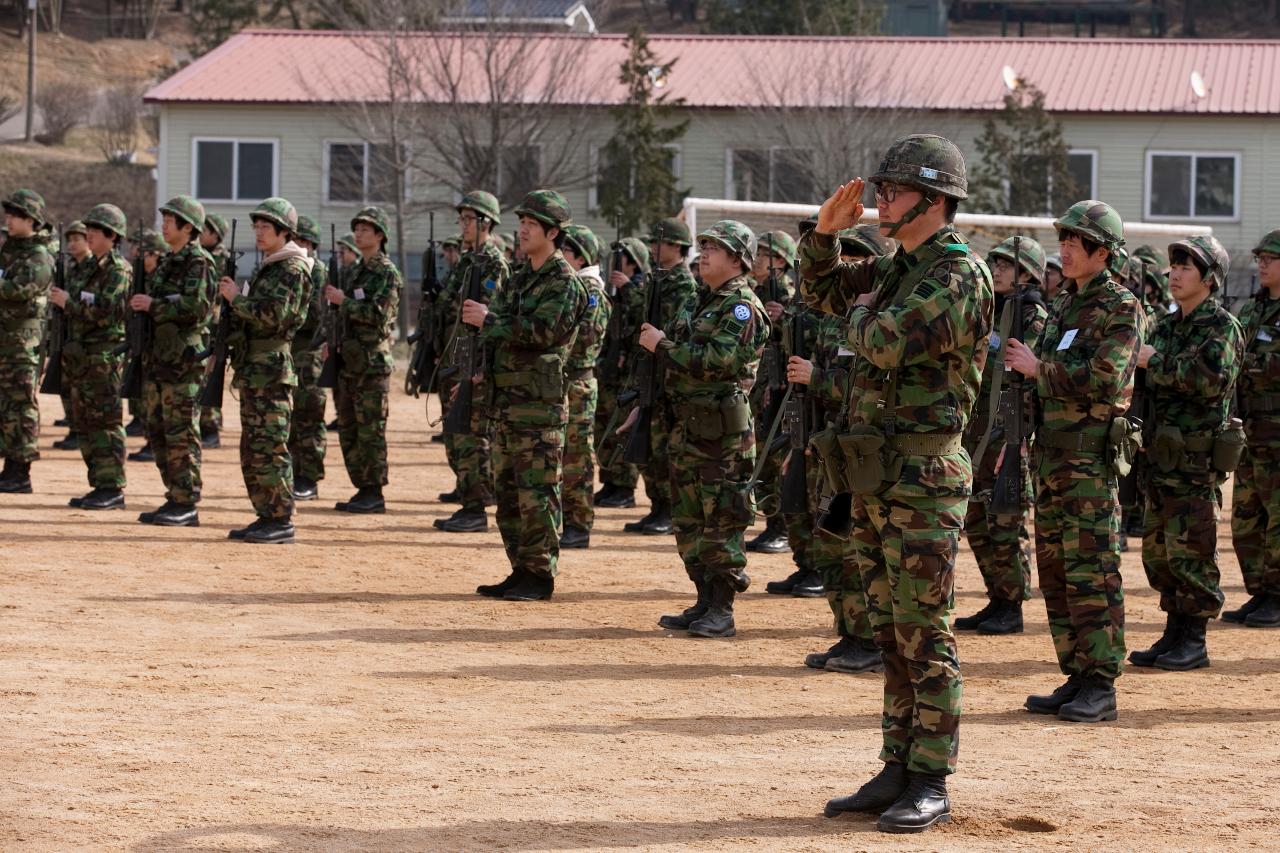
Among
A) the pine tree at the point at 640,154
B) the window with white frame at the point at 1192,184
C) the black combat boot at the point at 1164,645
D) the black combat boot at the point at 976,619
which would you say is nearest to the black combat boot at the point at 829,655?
the black combat boot at the point at 976,619

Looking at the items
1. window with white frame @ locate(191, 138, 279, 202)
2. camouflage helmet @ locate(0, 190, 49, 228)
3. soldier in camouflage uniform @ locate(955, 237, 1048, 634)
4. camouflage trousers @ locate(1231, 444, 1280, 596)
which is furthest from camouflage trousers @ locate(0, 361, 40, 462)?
window with white frame @ locate(191, 138, 279, 202)

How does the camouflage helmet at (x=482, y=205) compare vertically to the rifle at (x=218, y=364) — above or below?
above

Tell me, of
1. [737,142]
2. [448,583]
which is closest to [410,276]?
[737,142]

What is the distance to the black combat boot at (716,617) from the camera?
960 cm

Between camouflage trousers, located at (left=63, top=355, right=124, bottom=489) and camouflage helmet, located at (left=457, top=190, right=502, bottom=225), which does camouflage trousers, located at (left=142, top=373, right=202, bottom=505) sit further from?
camouflage helmet, located at (left=457, top=190, right=502, bottom=225)

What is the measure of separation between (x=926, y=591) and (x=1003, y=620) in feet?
13.4

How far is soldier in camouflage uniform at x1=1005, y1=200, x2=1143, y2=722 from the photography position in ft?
25.5

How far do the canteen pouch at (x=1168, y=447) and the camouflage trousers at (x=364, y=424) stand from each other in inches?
255

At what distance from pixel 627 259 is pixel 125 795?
9.33 m

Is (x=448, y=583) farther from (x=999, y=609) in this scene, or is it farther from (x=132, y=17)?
(x=132, y=17)

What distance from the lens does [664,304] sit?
40.8 feet

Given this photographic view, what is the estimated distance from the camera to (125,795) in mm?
6191

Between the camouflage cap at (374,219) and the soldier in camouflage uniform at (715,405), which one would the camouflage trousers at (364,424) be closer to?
the camouflage cap at (374,219)

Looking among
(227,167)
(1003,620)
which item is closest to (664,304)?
(1003,620)
